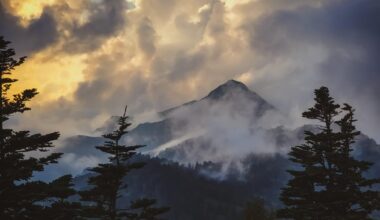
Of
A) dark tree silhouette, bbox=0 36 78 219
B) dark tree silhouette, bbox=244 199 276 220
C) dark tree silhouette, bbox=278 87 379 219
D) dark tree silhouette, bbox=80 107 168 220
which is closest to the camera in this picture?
dark tree silhouette, bbox=0 36 78 219

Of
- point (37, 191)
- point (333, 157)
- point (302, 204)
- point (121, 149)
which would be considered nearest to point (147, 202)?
point (121, 149)

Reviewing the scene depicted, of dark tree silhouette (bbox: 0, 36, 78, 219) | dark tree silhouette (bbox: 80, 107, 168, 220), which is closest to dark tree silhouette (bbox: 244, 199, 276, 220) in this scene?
dark tree silhouette (bbox: 80, 107, 168, 220)

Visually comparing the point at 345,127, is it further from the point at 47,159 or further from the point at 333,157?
the point at 47,159

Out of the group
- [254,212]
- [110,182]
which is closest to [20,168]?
[110,182]

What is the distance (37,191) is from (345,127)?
87.1 ft

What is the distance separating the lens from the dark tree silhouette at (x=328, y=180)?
32.6 m

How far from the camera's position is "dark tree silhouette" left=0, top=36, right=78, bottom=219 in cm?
2123

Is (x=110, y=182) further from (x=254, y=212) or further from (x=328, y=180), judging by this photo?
(x=254, y=212)

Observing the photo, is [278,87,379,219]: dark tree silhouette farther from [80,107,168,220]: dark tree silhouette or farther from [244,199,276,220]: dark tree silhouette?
[244,199,276,220]: dark tree silhouette

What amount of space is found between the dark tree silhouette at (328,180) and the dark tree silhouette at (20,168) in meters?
18.1

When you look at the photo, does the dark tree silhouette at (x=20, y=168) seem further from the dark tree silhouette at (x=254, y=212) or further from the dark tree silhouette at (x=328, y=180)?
the dark tree silhouette at (x=254, y=212)

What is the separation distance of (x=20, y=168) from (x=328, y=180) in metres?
22.0

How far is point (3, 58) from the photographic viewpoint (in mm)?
23891

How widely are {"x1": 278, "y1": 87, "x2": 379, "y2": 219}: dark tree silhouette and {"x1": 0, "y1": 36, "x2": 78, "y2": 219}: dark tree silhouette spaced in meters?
18.1
